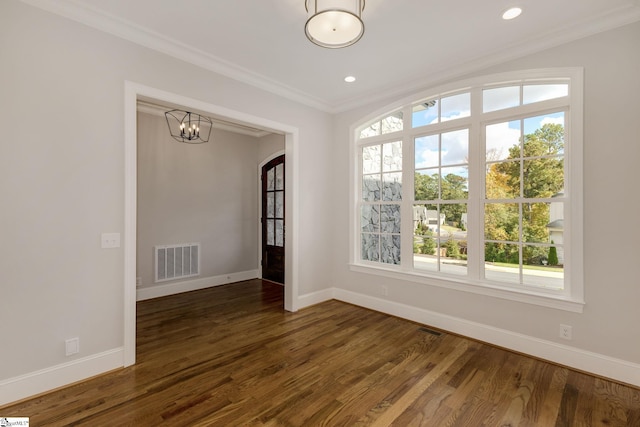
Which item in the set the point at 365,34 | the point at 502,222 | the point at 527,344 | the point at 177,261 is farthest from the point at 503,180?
the point at 177,261

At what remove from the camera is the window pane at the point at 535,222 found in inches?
109

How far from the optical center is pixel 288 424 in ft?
6.13

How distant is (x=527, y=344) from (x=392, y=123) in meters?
2.93

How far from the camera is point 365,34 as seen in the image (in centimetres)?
263

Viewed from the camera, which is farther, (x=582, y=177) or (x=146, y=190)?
(x=146, y=190)

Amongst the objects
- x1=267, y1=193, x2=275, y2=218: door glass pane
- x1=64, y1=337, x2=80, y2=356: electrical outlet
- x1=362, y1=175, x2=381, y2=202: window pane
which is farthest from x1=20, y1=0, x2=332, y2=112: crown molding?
x1=64, y1=337, x2=80, y2=356: electrical outlet

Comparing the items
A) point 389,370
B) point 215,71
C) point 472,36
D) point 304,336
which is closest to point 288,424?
point 389,370

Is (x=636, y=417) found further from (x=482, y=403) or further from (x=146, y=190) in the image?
(x=146, y=190)

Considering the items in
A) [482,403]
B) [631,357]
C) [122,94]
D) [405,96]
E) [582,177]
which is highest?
[405,96]

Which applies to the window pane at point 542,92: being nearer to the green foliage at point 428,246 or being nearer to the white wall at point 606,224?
the white wall at point 606,224

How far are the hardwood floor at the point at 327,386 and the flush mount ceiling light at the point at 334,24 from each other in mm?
2625

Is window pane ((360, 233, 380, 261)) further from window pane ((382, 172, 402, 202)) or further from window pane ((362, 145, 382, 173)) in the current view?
window pane ((362, 145, 382, 173))

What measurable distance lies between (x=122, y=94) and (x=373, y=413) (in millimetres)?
3258

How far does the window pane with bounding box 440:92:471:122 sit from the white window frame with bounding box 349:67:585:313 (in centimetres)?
6
